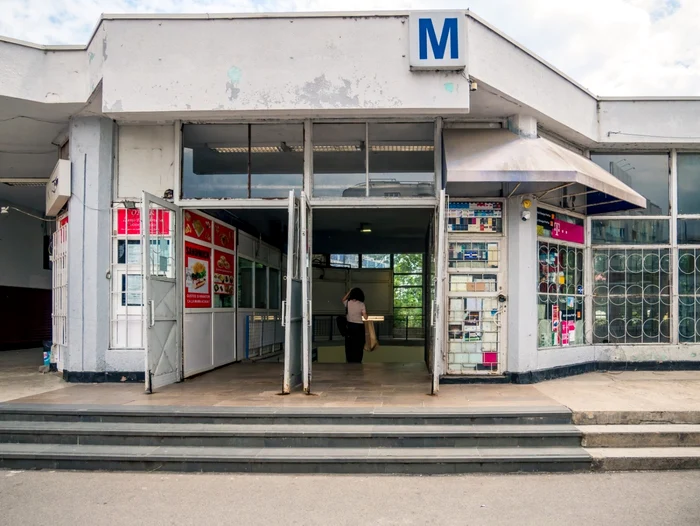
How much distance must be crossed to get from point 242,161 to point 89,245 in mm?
2400

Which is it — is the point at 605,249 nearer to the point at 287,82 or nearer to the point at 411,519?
the point at 287,82

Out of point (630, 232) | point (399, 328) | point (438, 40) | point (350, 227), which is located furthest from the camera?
point (399, 328)

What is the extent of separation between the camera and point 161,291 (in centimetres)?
777

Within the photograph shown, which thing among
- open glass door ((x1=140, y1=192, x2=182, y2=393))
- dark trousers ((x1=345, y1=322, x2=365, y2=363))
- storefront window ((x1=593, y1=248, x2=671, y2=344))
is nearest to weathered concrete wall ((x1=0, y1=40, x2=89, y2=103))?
open glass door ((x1=140, y1=192, x2=182, y2=393))

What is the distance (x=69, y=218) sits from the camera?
8398 mm

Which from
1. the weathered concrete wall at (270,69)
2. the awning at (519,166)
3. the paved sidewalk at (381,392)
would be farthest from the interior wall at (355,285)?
the weathered concrete wall at (270,69)

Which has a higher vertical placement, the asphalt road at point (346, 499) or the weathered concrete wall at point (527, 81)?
the weathered concrete wall at point (527, 81)

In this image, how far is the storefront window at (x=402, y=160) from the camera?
8.13 meters

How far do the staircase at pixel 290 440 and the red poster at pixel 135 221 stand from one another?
9.06ft

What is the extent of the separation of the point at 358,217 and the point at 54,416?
313 inches

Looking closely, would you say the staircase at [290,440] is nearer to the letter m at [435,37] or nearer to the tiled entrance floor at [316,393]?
the tiled entrance floor at [316,393]

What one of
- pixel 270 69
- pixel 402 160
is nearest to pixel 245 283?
pixel 402 160

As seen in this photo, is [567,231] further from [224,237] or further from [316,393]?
[224,237]

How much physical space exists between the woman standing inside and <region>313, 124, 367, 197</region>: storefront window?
285cm
